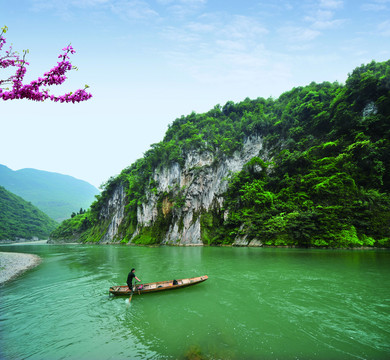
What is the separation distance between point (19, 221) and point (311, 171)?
12252 cm

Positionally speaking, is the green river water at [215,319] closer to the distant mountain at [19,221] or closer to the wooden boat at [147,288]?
the wooden boat at [147,288]

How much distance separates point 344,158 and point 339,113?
9.09m

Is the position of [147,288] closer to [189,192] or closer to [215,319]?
[215,319]

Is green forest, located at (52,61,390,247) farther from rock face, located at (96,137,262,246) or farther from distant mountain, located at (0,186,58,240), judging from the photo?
distant mountain, located at (0,186,58,240)

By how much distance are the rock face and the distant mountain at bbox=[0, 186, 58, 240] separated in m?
66.8

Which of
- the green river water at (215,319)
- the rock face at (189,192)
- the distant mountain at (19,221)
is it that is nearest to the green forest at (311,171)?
the rock face at (189,192)

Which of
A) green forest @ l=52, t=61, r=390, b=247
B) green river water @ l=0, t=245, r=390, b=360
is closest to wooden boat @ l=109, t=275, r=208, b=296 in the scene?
green river water @ l=0, t=245, r=390, b=360

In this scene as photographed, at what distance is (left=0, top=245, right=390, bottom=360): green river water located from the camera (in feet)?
19.8

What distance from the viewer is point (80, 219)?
96375mm

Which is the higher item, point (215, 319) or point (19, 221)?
point (19, 221)

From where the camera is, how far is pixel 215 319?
7992 mm

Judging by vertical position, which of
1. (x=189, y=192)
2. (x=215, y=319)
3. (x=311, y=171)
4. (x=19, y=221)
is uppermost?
(x=311, y=171)

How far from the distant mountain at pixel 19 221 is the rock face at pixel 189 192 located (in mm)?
66752

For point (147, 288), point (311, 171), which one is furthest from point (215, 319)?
point (311, 171)
